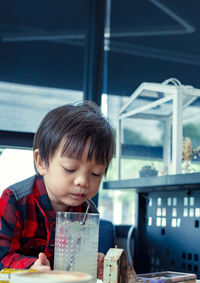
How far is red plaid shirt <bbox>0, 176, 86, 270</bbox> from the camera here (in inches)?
40.4

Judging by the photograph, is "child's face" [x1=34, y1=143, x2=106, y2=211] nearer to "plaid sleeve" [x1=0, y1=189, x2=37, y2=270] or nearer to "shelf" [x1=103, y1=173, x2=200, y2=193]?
"plaid sleeve" [x1=0, y1=189, x2=37, y2=270]

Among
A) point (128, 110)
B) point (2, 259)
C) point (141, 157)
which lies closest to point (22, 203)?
point (2, 259)

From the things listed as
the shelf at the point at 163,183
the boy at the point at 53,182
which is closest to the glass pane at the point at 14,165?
the shelf at the point at 163,183

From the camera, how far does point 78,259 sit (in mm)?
754

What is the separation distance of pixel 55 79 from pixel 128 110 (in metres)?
0.47

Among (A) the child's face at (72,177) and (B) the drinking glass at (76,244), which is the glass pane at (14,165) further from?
(B) the drinking glass at (76,244)

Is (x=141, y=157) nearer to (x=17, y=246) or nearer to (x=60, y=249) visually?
(x=17, y=246)

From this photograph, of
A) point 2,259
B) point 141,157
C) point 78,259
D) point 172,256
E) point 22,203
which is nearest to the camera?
point 78,259

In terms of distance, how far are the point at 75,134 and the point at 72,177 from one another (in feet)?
0.31

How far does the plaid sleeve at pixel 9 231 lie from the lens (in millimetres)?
968

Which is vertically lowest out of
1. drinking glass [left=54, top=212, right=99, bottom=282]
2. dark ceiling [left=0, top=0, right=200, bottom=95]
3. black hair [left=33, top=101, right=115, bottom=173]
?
drinking glass [left=54, top=212, right=99, bottom=282]

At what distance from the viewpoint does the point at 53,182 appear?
1051mm

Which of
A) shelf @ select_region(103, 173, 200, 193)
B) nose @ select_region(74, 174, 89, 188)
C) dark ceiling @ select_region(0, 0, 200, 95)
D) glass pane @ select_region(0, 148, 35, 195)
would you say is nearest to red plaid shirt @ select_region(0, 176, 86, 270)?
nose @ select_region(74, 174, 89, 188)

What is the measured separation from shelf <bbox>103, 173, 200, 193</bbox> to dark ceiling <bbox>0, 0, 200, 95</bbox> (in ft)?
2.36
